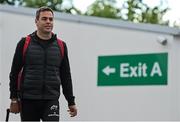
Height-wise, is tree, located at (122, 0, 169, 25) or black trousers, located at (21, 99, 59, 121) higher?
tree, located at (122, 0, 169, 25)

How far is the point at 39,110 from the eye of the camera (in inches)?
232

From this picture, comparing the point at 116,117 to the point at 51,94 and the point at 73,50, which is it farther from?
the point at 51,94

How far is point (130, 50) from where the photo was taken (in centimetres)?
1348

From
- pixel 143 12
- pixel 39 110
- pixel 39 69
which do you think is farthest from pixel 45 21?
pixel 143 12

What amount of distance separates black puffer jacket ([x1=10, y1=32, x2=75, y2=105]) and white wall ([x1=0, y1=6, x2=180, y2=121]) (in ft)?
23.7

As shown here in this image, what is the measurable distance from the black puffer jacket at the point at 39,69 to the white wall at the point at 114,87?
23.7 ft

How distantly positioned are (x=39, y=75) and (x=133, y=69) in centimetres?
772

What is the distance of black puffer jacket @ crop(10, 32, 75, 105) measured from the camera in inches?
231

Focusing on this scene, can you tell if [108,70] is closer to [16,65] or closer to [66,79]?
[66,79]

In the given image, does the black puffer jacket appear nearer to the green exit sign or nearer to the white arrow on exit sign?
the green exit sign

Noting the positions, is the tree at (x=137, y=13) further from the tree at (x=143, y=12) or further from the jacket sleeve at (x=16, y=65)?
the jacket sleeve at (x=16, y=65)

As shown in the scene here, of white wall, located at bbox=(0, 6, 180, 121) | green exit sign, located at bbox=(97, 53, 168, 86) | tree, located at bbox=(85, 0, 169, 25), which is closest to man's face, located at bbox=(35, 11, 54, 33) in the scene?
white wall, located at bbox=(0, 6, 180, 121)

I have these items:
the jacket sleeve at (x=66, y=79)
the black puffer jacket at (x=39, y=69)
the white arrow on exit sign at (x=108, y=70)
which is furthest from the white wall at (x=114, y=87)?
the black puffer jacket at (x=39, y=69)

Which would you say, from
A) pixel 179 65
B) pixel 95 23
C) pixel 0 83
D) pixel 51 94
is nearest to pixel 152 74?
pixel 179 65
